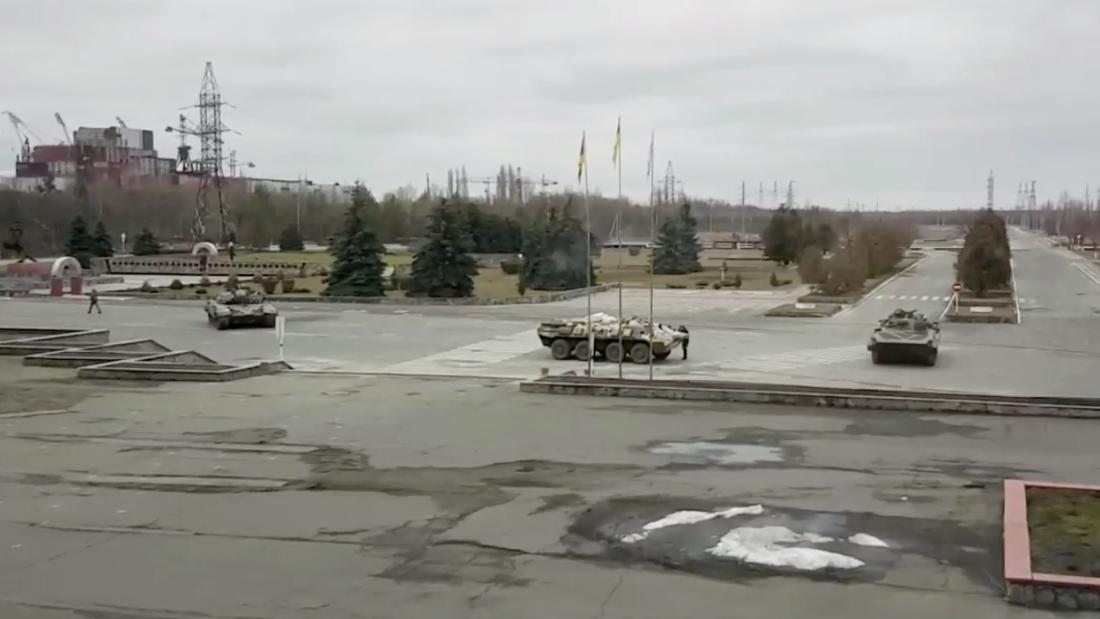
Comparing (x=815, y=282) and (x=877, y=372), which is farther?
(x=815, y=282)

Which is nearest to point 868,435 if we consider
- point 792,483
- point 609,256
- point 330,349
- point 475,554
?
point 792,483

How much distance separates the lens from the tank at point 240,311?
36281 millimetres

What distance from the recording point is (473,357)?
92.4ft

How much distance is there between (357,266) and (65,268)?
62.9 feet

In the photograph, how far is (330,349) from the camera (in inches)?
1197

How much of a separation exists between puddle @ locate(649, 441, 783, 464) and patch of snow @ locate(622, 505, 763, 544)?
102 inches

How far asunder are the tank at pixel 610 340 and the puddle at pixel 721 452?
1222 cm

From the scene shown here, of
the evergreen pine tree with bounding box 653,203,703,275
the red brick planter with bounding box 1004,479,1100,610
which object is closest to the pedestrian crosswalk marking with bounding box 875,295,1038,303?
the evergreen pine tree with bounding box 653,203,703,275

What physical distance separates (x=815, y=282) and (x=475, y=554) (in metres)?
48.5

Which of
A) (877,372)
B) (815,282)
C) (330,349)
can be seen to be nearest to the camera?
(877,372)

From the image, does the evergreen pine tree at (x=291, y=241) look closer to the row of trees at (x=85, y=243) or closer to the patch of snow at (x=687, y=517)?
the row of trees at (x=85, y=243)

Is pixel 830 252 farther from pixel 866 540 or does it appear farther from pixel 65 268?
pixel 866 540

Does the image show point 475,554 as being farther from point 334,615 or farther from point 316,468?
→ point 316,468

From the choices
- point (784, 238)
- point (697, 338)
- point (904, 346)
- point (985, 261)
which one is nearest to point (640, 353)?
point (904, 346)
